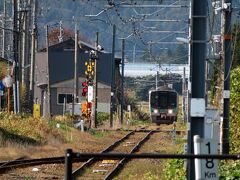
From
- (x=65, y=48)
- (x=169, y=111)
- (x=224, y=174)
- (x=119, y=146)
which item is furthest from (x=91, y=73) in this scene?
(x=224, y=174)

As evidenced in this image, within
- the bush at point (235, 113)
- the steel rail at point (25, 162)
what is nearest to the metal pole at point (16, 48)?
the steel rail at point (25, 162)

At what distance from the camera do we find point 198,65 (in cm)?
1273

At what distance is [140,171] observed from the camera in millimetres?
19703

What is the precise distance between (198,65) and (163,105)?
4636 cm

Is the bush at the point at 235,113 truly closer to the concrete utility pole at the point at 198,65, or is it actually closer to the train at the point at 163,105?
the concrete utility pole at the point at 198,65

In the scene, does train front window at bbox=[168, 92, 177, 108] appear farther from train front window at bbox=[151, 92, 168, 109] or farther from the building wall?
the building wall

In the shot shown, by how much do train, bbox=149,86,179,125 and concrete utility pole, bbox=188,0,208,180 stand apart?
1815 inches

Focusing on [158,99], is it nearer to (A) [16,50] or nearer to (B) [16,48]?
(B) [16,48]

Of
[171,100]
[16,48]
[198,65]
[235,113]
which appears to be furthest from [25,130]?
[171,100]

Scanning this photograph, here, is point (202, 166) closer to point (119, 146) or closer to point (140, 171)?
point (140, 171)

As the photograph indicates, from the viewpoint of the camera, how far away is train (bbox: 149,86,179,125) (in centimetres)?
5897

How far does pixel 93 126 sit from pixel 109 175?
28.1 meters

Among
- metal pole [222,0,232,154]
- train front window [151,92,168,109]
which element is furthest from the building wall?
metal pole [222,0,232,154]

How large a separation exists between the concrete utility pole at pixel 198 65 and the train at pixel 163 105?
151 feet
